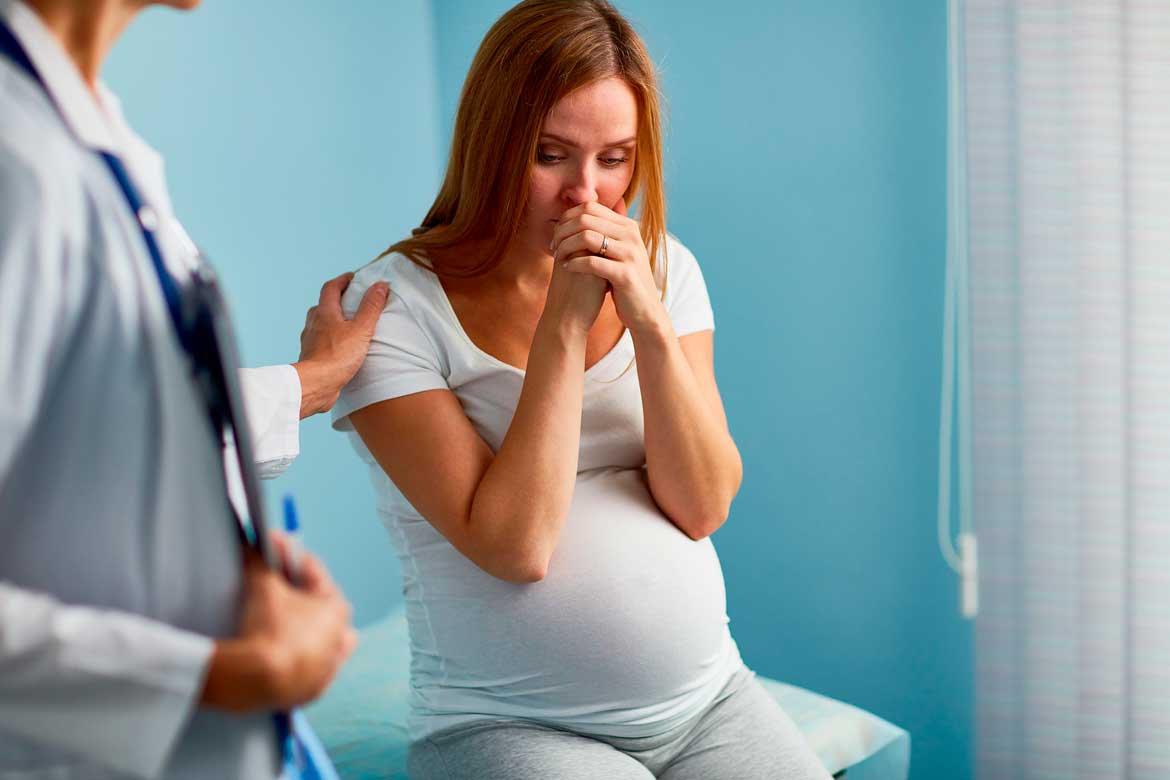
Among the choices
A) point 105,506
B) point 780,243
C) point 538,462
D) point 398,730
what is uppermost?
point 780,243

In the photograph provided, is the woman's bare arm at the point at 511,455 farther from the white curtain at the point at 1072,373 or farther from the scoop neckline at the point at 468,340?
the white curtain at the point at 1072,373

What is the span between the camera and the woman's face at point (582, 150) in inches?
50.3

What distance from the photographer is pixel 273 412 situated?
3.57 feet

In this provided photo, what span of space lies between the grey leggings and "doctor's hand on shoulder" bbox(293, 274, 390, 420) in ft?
1.42

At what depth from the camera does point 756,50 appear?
214cm

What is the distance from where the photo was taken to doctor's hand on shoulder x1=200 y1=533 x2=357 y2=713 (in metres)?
0.56

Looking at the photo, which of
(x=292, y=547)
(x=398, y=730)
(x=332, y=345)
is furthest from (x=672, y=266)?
(x=292, y=547)

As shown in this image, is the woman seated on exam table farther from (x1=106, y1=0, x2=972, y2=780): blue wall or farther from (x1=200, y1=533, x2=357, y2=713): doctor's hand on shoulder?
(x1=106, y1=0, x2=972, y2=780): blue wall

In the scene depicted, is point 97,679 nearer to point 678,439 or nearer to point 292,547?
point 292,547

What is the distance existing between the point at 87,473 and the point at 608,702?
30.8 inches

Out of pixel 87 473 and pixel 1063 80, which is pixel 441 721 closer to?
pixel 87 473

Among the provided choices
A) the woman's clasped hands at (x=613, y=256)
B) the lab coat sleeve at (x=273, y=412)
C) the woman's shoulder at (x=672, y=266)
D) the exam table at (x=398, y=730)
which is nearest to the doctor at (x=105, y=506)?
the lab coat sleeve at (x=273, y=412)

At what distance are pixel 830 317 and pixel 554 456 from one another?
1.09 metres

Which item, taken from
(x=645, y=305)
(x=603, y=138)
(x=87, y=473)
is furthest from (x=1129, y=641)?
(x=87, y=473)
